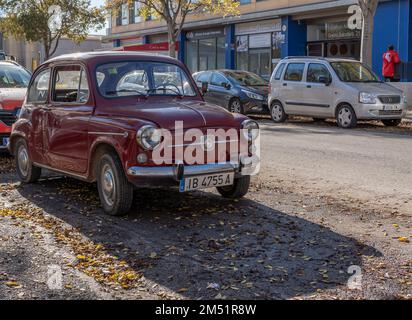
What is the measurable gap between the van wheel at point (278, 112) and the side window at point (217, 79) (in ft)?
7.13

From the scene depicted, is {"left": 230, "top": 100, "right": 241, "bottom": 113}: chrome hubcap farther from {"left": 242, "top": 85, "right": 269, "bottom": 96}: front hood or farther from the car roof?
the car roof

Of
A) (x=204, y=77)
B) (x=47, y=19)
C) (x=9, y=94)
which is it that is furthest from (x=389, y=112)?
(x=47, y=19)

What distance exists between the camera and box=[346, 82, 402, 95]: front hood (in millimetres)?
15805

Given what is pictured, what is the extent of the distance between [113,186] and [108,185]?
0.42 ft

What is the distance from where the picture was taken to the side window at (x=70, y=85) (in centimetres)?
711

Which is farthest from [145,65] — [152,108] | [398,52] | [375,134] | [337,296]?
[398,52]

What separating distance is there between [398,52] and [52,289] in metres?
→ 22.9

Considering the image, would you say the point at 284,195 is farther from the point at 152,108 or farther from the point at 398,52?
the point at 398,52


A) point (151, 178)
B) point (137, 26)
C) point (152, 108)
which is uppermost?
point (137, 26)

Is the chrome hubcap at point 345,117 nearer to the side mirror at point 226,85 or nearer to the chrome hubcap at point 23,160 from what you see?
the side mirror at point 226,85

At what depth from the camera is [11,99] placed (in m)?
10.5

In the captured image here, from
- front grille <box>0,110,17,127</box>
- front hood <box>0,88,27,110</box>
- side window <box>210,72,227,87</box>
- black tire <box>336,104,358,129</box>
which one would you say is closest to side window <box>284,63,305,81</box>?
black tire <box>336,104,358,129</box>

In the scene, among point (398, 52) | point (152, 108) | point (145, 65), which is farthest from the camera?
point (398, 52)

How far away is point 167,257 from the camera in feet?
16.7
